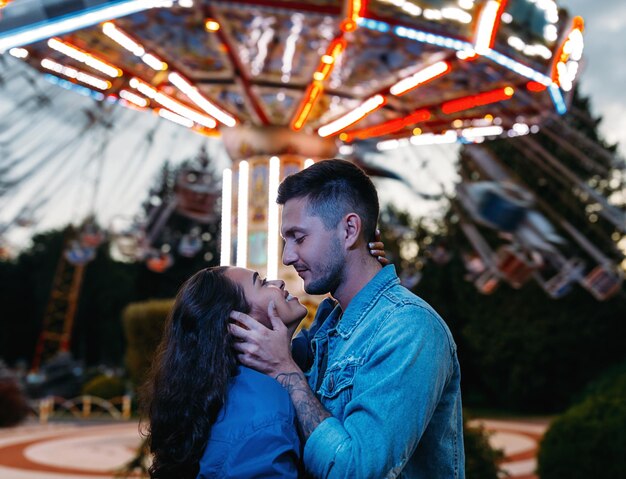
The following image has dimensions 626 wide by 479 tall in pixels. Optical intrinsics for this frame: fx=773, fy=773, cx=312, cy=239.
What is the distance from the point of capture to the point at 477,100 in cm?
1004

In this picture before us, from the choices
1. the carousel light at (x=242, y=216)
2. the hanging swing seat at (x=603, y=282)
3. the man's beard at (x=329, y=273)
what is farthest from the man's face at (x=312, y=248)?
the hanging swing seat at (x=603, y=282)

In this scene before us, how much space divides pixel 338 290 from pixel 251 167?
7.54 meters

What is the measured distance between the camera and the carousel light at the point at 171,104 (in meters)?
9.62

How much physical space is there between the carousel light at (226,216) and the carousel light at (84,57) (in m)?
1.86

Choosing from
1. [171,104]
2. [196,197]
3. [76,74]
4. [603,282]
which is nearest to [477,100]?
[171,104]

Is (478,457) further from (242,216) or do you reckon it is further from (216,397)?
(216,397)

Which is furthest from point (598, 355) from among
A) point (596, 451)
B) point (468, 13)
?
point (468, 13)

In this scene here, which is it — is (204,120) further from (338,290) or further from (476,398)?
(476,398)

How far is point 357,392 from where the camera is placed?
2.14 metres

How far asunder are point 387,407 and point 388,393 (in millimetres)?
37

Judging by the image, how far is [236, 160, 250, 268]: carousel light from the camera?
951 cm

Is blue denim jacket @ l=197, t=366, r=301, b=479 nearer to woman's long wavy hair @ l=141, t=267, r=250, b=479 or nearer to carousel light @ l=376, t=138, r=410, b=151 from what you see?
woman's long wavy hair @ l=141, t=267, r=250, b=479

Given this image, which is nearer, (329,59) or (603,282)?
(329,59)

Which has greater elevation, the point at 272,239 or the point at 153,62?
the point at 153,62
